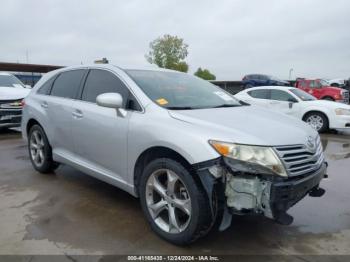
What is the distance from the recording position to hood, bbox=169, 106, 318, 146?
269 centimetres

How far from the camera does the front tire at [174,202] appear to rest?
270 cm

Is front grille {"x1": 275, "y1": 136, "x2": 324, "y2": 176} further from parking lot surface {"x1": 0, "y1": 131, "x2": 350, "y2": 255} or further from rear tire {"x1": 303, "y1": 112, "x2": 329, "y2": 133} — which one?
rear tire {"x1": 303, "y1": 112, "x2": 329, "y2": 133}

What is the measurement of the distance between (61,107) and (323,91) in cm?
1653

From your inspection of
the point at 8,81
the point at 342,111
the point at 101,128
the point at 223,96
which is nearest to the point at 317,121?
the point at 342,111

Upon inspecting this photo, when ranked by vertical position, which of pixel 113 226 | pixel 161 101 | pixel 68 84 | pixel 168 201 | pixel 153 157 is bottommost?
pixel 113 226

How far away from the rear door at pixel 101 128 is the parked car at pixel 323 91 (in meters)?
16.1

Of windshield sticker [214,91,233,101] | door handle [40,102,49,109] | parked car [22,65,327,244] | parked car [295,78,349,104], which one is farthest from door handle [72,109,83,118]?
parked car [295,78,349,104]

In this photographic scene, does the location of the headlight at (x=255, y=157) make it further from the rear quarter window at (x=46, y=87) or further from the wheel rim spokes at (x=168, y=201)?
the rear quarter window at (x=46, y=87)

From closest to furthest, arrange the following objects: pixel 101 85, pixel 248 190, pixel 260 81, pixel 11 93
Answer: pixel 248 190 < pixel 101 85 < pixel 11 93 < pixel 260 81

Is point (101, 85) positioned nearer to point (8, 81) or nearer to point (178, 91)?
point (178, 91)

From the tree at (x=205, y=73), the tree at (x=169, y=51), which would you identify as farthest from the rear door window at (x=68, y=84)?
the tree at (x=205, y=73)

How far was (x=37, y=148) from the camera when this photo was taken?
5098 millimetres

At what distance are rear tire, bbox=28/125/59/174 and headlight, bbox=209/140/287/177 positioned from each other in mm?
3124

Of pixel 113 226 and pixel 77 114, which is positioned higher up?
pixel 77 114
